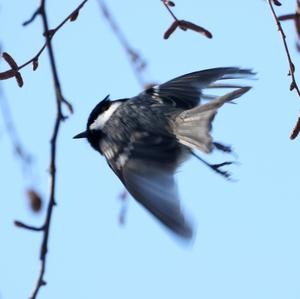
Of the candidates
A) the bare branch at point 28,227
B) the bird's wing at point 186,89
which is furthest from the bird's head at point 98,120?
the bare branch at point 28,227

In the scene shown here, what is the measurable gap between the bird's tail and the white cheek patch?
0.37 meters

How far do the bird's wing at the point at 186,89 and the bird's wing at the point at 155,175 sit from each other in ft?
1.40

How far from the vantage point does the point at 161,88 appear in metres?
4.13

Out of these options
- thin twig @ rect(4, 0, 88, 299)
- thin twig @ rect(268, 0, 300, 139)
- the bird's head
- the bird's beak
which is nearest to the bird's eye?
the bird's head

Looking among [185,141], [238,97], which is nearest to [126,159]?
[185,141]

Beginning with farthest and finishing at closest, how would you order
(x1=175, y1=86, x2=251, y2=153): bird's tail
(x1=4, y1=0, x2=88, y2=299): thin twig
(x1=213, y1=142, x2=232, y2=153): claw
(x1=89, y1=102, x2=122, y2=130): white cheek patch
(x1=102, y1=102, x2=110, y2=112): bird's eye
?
1. (x1=102, y1=102, x2=110, y2=112): bird's eye
2. (x1=89, y1=102, x2=122, y2=130): white cheek patch
3. (x1=213, y1=142, x2=232, y2=153): claw
4. (x1=175, y1=86, x2=251, y2=153): bird's tail
5. (x1=4, y1=0, x2=88, y2=299): thin twig

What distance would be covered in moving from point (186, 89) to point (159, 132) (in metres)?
0.43

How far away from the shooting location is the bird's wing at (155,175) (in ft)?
8.64

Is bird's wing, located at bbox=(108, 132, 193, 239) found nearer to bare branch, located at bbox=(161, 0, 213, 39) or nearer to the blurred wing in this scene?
the blurred wing

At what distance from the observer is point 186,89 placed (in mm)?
4066

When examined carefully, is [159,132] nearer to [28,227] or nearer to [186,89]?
[186,89]

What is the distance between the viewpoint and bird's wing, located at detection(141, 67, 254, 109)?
400 cm

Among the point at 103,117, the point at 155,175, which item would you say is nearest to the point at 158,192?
the point at 155,175

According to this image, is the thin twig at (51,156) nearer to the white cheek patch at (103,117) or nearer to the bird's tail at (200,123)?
the bird's tail at (200,123)
